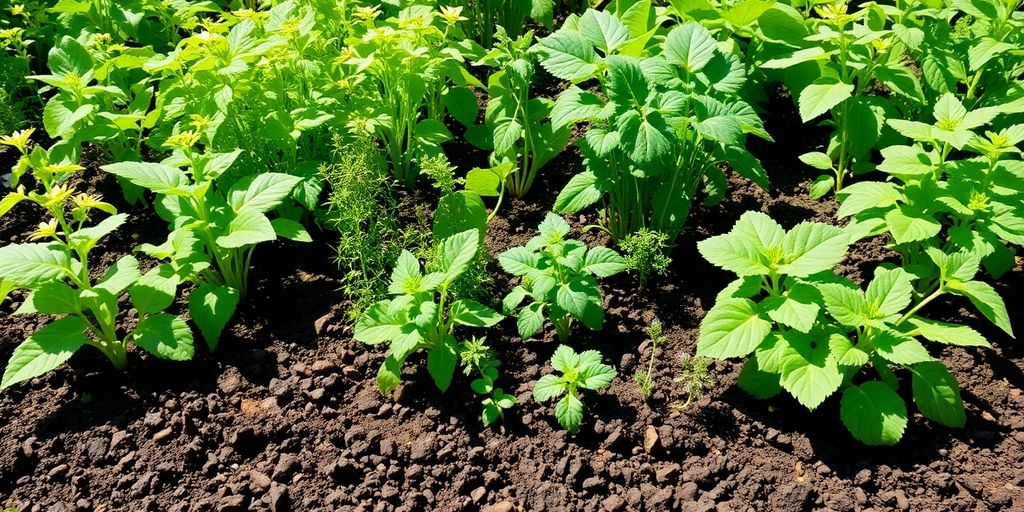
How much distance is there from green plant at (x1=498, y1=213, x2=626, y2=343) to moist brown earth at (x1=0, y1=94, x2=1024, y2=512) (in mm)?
199

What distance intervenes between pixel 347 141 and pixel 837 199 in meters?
2.11

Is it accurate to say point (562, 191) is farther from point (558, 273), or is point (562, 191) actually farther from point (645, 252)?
point (558, 273)

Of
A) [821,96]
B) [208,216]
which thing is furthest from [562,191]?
[208,216]

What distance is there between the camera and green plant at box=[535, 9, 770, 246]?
9.87ft

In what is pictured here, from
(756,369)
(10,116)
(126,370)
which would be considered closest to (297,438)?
(126,370)

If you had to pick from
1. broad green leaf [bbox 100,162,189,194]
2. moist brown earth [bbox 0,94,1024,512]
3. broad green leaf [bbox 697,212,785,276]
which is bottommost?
moist brown earth [bbox 0,94,1024,512]

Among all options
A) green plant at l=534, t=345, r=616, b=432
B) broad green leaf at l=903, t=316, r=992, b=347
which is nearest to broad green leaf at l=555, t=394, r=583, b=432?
green plant at l=534, t=345, r=616, b=432

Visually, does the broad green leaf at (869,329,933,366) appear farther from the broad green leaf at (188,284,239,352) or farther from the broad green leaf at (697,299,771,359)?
the broad green leaf at (188,284,239,352)

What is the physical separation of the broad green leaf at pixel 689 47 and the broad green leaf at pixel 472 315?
3.96 feet

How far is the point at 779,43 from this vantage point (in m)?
3.73

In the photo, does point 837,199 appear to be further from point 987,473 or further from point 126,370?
point 126,370

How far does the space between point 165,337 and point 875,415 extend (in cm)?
248

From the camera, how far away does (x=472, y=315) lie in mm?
2936

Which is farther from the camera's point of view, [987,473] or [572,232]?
[572,232]
